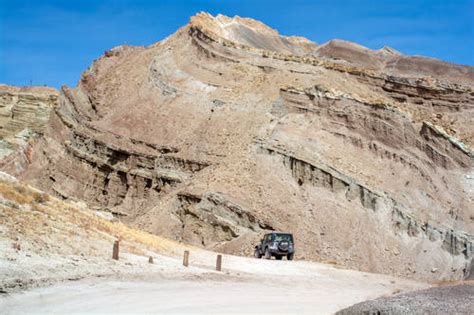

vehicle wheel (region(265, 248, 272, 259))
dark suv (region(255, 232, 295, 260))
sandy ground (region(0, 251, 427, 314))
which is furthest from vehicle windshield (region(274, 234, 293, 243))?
sandy ground (region(0, 251, 427, 314))

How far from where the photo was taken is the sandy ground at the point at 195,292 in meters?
14.4

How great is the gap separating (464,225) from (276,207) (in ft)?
41.8

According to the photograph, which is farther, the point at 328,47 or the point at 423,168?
the point at 328,47

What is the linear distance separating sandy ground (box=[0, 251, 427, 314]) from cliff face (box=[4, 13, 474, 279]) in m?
14.0

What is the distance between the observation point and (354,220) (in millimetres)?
41812

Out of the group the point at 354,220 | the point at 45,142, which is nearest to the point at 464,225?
the point at 354,220

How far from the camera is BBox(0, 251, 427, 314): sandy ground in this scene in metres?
14.4

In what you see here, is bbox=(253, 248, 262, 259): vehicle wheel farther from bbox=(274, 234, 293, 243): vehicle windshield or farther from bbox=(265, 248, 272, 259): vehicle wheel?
bbox=(274, 234, 293, 243): vehicle windshield

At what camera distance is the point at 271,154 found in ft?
147

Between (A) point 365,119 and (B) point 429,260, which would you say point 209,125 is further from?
(B) point 429,260

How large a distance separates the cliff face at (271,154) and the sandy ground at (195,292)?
14.0 m

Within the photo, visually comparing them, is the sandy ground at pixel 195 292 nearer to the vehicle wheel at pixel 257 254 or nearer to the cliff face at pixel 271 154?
the vehicle wheel at pixel 257 254

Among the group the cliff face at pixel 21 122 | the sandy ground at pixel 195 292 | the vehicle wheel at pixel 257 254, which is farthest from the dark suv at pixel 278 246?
the cliff face at pixel 21 122

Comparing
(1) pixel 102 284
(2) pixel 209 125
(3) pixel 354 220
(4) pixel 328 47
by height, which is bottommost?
(1) pixel 102 284
